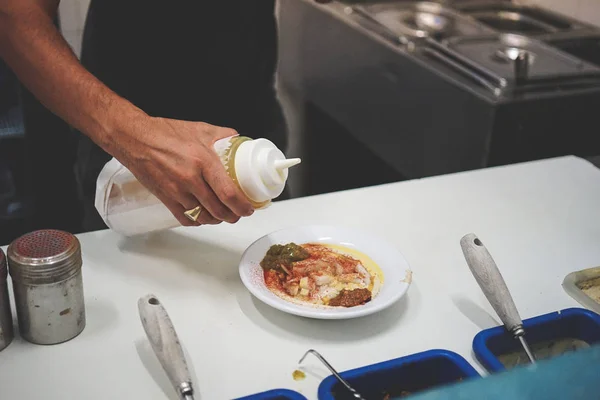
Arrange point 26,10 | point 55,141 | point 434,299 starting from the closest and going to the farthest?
point 434,299, point 26,10, point 55,141

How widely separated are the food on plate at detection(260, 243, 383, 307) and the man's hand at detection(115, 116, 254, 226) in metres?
0.11

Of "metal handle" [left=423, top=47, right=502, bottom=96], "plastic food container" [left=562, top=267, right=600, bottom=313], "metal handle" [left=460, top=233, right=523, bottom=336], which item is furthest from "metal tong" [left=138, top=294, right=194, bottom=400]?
"metal handle" [left=423, top=47, right=502, bottom=96]

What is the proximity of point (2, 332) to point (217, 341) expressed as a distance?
0.88ft

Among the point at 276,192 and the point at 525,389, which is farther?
the point at 276,192

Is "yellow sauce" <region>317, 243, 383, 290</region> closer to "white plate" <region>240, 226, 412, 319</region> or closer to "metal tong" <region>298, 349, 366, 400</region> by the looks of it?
"white plate" <region>240, 226, 412, 319</region>

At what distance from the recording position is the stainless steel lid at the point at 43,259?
82cm

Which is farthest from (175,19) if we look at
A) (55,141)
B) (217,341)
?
(217,341)

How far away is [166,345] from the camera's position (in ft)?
2.63

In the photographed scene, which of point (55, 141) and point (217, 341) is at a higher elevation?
point (217, 341)

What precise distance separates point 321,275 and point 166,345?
0.27 m

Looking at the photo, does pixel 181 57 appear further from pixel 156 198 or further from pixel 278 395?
→ pixel 278 395

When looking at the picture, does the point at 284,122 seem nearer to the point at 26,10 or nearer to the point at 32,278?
the point at 26,10

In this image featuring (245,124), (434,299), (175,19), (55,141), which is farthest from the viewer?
(55,141)

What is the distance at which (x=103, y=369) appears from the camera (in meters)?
0.84
